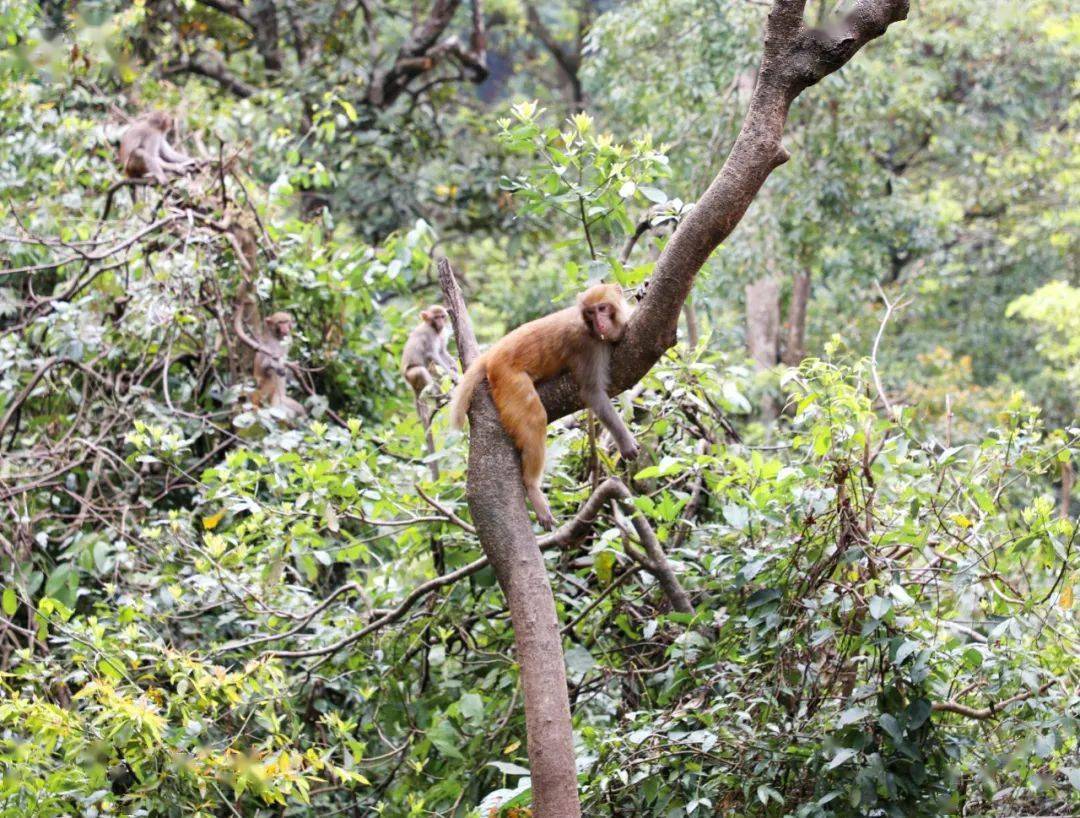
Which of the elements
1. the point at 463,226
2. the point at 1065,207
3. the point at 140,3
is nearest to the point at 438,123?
the point at 463,226

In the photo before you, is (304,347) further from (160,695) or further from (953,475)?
(953,475)

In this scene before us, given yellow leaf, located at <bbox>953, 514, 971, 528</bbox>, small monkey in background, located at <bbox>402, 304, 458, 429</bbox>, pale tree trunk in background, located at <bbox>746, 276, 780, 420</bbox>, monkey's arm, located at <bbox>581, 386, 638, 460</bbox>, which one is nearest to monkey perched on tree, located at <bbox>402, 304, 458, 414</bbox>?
small monkey in background, located at <bbox>402, 304, 458, 429</bbox>

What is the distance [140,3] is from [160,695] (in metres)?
6.17

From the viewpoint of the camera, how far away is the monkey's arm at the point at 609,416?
11.4 feet

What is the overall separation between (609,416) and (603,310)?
A: 1.12 ft

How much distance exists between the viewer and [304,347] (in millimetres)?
6621

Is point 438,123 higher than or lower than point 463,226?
higher

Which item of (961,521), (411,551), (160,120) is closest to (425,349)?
(411,551)

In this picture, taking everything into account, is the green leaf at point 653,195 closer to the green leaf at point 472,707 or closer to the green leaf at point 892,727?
the green leaf at point 892,727

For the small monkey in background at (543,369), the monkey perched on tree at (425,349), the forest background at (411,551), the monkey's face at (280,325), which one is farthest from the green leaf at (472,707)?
the monkey's face at (280,325)

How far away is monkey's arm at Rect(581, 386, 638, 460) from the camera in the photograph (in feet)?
11.4

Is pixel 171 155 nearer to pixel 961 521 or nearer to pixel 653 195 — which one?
pixel 653 195

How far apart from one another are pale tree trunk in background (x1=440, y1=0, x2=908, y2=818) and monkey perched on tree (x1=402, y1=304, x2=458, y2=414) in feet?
11.4

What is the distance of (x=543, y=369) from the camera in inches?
147
